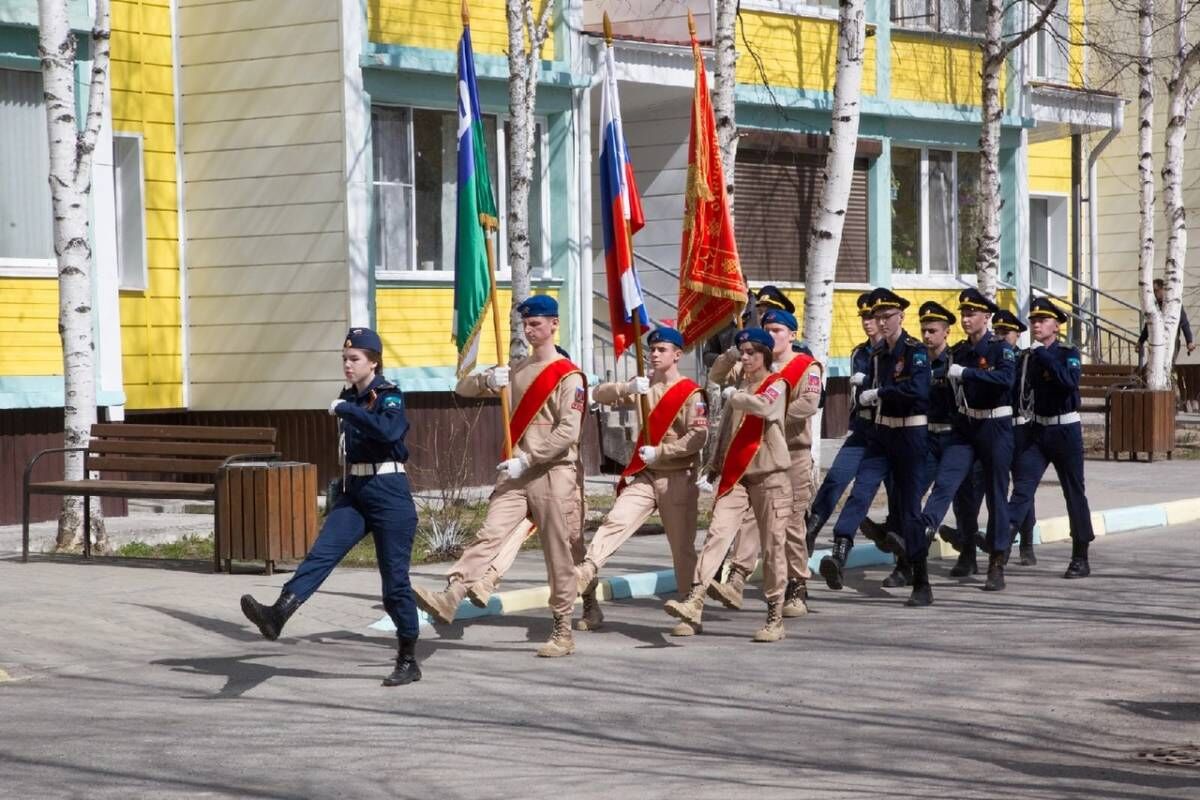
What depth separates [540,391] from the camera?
37.0 feet

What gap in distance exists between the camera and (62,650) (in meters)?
11.2

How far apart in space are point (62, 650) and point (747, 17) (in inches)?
645

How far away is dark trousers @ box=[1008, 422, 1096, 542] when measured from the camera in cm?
1420

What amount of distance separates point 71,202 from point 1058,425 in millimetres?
7492

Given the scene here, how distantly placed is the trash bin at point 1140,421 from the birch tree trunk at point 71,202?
44.1ft

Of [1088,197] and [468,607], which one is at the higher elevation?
[1088,197]

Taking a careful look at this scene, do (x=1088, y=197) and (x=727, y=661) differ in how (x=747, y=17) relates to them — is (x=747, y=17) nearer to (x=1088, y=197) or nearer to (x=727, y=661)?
(x=1088, y=197)

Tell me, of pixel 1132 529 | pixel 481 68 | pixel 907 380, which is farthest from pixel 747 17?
pixel 907 380

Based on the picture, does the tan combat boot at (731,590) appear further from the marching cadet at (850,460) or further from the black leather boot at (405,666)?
the black leather boot at (405,666)

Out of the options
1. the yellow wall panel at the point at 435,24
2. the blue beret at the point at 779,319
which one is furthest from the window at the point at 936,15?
the blue beret at the point at 779,319

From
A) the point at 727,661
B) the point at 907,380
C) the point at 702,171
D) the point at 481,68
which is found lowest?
the point at 727,661

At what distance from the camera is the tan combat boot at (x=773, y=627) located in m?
11.4

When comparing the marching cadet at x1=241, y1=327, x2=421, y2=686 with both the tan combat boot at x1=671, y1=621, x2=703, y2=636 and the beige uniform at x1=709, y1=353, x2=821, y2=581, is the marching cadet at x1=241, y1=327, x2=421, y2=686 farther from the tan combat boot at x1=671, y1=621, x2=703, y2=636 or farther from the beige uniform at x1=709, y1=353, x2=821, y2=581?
the beige uniform at x1=709, y1=353, x2=821, y2=581

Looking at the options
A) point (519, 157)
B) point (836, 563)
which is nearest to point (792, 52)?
point (519, 157)
